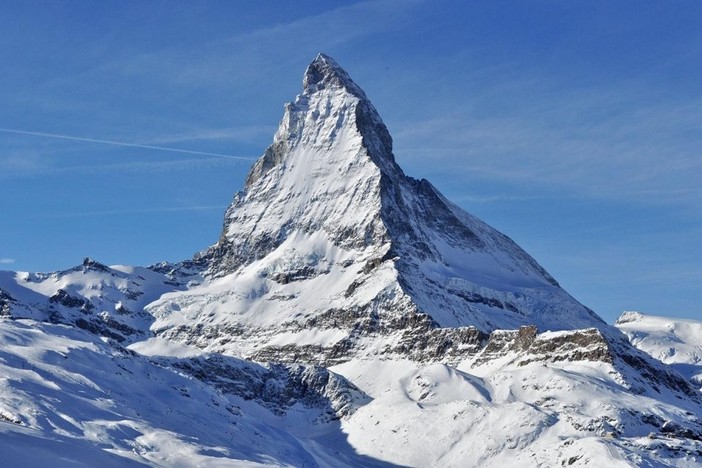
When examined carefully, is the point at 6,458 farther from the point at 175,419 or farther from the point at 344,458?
the point at 344,458

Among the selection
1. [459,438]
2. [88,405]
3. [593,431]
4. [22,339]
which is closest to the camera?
[88,405]

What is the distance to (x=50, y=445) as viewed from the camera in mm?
88000

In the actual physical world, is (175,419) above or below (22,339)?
below

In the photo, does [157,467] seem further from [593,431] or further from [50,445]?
[593,431]

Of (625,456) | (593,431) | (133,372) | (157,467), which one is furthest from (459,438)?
(157,467)

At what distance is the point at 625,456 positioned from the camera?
152m

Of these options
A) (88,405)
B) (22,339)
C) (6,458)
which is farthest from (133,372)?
(6,458)

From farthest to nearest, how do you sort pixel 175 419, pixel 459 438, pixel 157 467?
pixel 459 438, pixel 175 419, pixel 157 467

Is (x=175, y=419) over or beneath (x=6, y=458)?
over

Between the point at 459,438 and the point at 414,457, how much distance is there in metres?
8.05

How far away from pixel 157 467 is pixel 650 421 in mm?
114630

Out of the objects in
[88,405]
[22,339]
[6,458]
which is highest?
[22,339]

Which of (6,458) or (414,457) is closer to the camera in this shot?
(6,458)

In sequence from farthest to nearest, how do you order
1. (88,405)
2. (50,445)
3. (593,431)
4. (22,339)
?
(593,431) → (22,339) → (88,405) → (50,445)
